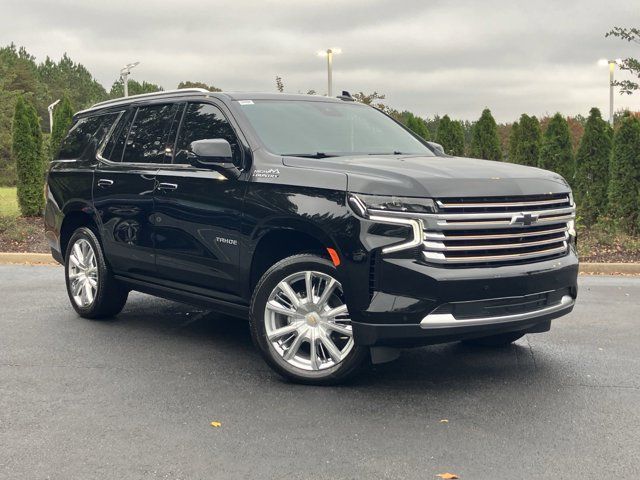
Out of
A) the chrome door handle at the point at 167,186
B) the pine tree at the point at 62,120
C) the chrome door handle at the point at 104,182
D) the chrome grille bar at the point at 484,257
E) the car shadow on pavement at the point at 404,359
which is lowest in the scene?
the car shadow on pavement at the point at 404,359

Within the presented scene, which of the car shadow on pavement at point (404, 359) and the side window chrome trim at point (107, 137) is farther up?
the side window chrome trim at point (107, 137)

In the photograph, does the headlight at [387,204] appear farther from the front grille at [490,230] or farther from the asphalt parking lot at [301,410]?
the asphalt parking lot at [301,410]

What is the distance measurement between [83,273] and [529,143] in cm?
1287

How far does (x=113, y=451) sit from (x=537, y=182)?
3.12m

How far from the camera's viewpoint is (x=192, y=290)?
6.13m

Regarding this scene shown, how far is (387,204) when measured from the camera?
15.3 feet

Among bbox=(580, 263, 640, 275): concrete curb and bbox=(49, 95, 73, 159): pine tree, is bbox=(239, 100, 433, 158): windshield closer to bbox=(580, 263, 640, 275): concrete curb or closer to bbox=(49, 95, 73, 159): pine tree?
bbox=(580, 263, 640, 275): concrete curb

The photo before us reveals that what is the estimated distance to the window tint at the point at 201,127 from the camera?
5.98 meters

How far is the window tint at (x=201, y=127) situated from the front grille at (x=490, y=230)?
194 centimetres

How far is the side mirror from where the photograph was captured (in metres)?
5.47

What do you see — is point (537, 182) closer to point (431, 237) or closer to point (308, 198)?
point (431, 237)

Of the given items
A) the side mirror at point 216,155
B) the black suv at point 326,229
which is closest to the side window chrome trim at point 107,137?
the black suv at point 326,229

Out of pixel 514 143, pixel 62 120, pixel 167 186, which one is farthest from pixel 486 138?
pixel 167 186

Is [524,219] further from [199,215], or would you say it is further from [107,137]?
[107,137]
